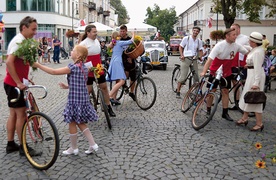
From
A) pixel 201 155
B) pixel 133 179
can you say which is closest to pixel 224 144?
pixel 201 155

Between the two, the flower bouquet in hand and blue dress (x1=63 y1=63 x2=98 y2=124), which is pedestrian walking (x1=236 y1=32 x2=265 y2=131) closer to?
the flower bouquet in hand

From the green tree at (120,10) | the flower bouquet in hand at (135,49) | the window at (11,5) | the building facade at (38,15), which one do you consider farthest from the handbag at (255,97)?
the green tree at (120,10)

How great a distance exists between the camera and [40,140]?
4.78 metres

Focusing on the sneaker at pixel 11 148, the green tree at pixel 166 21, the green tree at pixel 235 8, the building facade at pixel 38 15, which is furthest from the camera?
the green tree at pixel 166 21

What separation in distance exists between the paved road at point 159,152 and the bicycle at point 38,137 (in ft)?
0.45

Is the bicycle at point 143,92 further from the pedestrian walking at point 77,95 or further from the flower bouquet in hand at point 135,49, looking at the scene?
the pedestrian walking at point 77,95

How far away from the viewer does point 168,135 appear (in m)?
6.14

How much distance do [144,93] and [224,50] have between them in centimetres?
218

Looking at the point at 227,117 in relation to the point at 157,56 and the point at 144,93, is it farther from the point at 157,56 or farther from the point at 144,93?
the point at 157,56

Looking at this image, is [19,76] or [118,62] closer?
[19,76]

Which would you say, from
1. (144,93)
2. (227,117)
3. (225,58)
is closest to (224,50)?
(225,58)

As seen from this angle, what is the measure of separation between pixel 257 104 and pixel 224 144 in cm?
128

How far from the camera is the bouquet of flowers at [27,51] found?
4.45 metres

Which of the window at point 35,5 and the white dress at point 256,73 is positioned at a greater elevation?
the window at point 35,5
